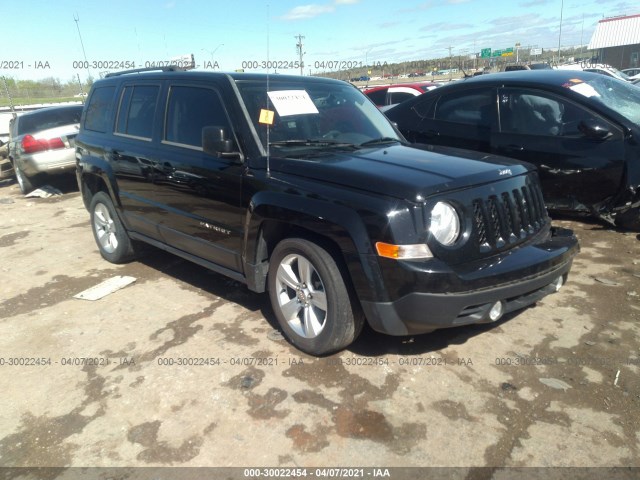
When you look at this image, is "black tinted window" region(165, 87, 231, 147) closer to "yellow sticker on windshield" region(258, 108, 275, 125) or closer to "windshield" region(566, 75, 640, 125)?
"yellow sticker on windshield" region(258, 108, 275, 125)

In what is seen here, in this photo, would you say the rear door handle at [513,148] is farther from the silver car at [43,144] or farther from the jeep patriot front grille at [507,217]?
the silver car at [43,144]

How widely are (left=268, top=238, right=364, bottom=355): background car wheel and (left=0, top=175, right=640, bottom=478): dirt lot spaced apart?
0.19m

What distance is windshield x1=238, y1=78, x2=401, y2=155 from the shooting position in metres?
3.56

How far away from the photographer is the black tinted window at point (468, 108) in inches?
228

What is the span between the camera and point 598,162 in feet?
16.6

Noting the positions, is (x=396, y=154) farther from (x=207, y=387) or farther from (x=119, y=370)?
(x=119, y=370)

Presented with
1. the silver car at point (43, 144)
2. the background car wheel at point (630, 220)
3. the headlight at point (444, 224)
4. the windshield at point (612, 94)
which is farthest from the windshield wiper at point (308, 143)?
the silver car at point (43, 144)

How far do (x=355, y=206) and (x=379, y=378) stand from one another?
3.67 ft

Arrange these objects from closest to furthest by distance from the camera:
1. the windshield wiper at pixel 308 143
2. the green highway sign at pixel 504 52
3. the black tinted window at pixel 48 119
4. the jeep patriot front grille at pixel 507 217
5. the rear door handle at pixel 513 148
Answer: the jeep patriot front grille at pixel 507 217
the windshield wiper at pixel 308 143
the rear door handle at pixel 513 148
the black tinted window at pixel 48 119
the green highway sign at pixel 504 52

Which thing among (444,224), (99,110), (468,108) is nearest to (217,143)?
(444,224)

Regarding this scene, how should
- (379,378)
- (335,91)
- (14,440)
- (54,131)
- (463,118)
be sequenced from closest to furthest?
1. (14,440)
2. (379,378)
3. (335,91)
4. (463,118)
5. (54,131)

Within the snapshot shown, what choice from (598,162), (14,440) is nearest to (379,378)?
(14,440)

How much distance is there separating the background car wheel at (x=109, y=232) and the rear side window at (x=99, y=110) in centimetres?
74

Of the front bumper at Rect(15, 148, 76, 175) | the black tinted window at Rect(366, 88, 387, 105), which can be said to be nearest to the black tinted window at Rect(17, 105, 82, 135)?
the front bumper at Rect(15, 148, 76, 175)
